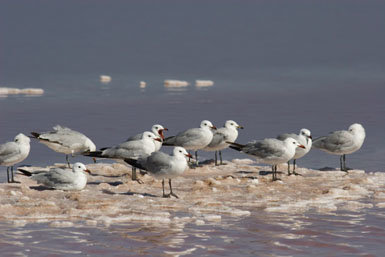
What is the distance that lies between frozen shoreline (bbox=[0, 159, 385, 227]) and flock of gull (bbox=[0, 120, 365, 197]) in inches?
12.1

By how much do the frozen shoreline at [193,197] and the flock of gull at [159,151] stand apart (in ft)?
1.01

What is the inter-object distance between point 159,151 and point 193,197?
2388 millimetres

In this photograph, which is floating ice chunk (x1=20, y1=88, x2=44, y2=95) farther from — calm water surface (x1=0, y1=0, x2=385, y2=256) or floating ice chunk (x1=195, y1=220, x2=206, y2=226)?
floating ice chunk (x1=195, y1=220, x2=206, y2=226)

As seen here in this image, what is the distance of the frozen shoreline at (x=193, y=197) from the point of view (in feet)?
41.5

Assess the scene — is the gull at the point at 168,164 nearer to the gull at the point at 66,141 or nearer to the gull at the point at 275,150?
the gull at the point at 275,150

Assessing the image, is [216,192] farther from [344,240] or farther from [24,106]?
[24,106]

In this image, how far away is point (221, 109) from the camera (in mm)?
25812

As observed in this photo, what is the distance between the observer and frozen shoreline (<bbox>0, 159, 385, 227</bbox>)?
12664mm

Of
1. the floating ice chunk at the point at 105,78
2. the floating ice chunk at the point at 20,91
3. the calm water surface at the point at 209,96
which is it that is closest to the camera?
the calm water surface at the point at 209,96

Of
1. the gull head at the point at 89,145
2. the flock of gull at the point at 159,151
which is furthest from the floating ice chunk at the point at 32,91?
the gull head at the point at 89,145

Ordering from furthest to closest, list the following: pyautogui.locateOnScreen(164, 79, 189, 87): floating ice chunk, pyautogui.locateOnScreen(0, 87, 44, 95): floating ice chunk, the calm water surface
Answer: pyautogui.locateOnScreen(164, 79, 189, 87): floating ice chunk → pyautogui.locateOnScreen(0, 87, 44, 95): floating ice chunk → the calm water surface

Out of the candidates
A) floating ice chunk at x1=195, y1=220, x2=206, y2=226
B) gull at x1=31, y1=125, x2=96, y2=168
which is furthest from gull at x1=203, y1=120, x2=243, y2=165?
floating ice chunk at x1=195, y1=220, x2=206, y2=226

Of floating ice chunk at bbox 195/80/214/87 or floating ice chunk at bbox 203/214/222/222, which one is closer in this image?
floating ice chunk at bbox 203/214/222/222

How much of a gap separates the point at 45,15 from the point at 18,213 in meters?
65.2
